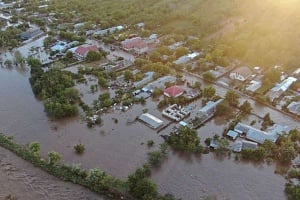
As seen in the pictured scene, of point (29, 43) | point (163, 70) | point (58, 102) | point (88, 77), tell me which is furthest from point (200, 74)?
point (29, 43)

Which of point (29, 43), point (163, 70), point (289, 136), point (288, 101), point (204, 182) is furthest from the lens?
point (29, 43)

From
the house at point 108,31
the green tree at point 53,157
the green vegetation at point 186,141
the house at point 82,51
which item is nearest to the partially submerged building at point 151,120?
the green vegetation at point 186,141

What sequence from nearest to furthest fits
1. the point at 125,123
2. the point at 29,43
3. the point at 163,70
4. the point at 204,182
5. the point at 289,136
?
1. the point at 204,182
2. the point at 289,136
3. the point at 125,123
4. the point at 163,70
5. the point at 29,43

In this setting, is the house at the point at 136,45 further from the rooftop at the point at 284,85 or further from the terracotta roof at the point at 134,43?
the rooftop at the point at 284,85

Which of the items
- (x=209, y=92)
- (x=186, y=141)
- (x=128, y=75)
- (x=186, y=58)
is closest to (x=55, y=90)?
(x=128, y=75)

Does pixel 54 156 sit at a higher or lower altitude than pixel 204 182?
higher

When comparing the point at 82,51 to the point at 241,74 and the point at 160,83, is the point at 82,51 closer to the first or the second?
the point at 160,83

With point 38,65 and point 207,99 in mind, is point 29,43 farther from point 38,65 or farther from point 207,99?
point 207,99

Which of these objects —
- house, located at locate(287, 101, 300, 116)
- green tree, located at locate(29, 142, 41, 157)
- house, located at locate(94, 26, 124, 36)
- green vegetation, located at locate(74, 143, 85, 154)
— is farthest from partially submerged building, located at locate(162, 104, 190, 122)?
house, located at locate(94, 26, 124, 36)

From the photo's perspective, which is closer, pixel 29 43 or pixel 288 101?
pixel 288 101
